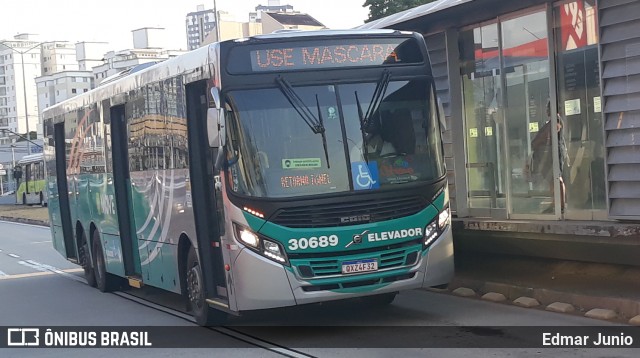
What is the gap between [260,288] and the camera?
909 centimetres

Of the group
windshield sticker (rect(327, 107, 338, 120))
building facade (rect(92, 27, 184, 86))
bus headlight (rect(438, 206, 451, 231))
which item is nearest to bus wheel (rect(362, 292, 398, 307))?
bus headlight (rect(438, 206, 451, 231))

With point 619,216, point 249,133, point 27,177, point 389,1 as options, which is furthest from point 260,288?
point 27,177

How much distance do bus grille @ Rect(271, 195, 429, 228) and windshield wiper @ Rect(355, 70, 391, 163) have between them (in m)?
0.50

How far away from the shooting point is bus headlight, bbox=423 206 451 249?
9.65 meters

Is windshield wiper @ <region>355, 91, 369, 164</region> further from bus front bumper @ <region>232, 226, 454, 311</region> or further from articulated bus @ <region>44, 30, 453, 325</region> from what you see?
bus front bumper @ <region>232, 226, 454, 311</region>

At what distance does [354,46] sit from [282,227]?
2.21 m

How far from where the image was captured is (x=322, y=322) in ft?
34.7

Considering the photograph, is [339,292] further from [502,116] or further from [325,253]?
[502,116]

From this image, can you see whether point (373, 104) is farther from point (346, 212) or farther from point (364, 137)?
point (346, 212)

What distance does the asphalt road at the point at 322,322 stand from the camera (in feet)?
29.0

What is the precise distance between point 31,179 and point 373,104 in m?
53.4

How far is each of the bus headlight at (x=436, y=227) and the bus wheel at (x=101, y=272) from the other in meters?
7.18

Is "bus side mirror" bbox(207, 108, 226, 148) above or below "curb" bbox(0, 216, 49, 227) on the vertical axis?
above

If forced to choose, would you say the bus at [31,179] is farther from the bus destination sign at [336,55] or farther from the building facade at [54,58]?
the building facade at [54,58]
